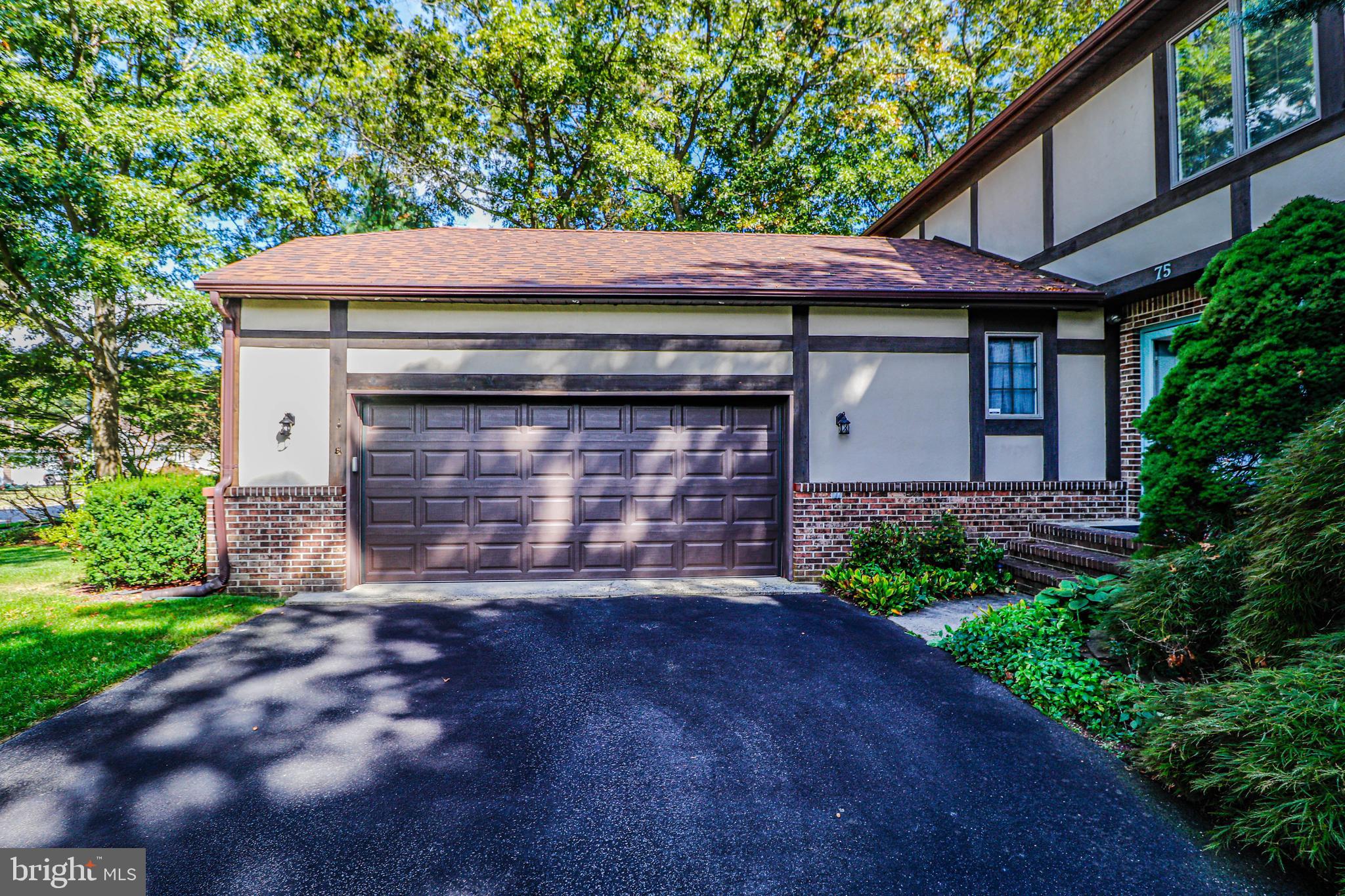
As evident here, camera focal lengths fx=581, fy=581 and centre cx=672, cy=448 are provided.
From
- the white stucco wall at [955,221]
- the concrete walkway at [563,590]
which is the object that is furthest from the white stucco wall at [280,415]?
the white stucco wall at [955,221]

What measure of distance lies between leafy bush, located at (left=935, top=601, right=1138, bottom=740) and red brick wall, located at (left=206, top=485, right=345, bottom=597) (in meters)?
6.04

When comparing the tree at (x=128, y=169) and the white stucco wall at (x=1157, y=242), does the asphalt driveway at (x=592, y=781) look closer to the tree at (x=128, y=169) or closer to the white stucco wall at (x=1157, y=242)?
the white stucco wall at (x=1157, y=242)

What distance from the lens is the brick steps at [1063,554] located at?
5.15 meters

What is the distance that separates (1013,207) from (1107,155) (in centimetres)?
152

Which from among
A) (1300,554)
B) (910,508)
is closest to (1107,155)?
(910,508)

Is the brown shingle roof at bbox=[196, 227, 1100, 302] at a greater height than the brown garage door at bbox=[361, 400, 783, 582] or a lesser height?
greater

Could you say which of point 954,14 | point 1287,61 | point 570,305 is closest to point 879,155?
point 954,14

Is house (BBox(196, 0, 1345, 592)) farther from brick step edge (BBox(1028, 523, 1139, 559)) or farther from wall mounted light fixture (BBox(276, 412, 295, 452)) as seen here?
brick step edge (BBox(1028, 523, 1139, 559))

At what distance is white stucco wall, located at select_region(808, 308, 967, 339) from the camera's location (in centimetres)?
673

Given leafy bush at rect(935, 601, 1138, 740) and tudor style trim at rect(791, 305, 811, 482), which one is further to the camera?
tudor style trim at rect(791, 305, 811, 482)

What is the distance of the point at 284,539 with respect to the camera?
20.4 feet

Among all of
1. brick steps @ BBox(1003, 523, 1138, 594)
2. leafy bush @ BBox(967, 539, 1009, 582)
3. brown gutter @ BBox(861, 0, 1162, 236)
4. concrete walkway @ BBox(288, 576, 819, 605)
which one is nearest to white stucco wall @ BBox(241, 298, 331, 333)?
concrete walkway @ BBox(288, 576, 819, 605)

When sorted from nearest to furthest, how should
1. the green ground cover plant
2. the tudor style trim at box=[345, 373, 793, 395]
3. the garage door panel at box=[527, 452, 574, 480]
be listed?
1. the green ground cover plant
2. the tudor style trim at box=[345, 373, 793, 395]
3. the garage door panel at box=[527, 452, 574, 480]

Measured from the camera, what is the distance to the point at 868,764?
2.92m
